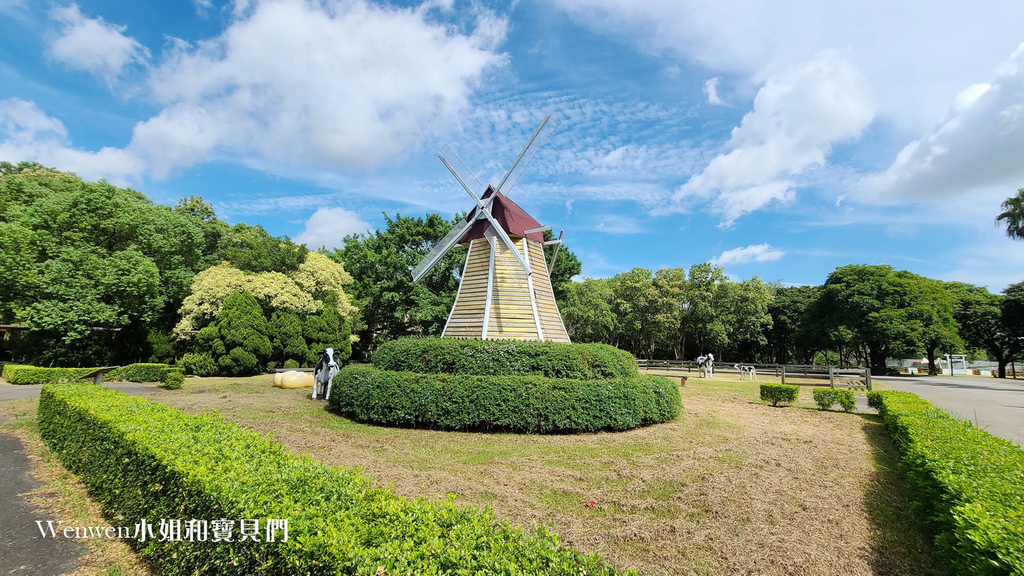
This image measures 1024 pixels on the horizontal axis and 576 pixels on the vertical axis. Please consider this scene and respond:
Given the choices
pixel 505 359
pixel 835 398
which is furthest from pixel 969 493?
pixel 835 398

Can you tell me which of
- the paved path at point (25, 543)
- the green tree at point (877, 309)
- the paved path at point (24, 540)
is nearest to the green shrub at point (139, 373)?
the paved path at point (24, 540)

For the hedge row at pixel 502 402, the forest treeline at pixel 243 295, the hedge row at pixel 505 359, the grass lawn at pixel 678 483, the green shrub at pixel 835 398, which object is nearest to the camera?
the grass lawn at pixel 678 483

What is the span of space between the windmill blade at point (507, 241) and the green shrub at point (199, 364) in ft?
48.3

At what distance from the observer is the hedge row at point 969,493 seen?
8.87ft

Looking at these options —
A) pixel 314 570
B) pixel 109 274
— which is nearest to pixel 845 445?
pixel 314 570

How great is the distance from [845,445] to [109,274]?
25.4 meters

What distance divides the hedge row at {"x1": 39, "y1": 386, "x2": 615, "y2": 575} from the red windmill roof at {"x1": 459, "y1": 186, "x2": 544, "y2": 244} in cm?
1015

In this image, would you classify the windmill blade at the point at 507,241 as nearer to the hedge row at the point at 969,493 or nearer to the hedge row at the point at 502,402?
the hedge row at the point at 502,402

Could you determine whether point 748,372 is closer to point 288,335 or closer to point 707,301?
point 707,301

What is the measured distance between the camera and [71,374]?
15188 mm

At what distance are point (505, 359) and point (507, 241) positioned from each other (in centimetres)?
450

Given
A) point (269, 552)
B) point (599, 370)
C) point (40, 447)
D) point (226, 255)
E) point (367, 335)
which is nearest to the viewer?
point (269, 552)

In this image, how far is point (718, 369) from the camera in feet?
109

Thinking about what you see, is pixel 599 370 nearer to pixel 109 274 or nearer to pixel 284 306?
pixel 284 306
